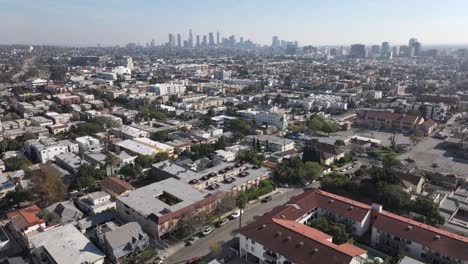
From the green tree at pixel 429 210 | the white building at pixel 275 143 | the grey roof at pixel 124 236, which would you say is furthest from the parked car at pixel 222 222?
the white building at pixel 275 143

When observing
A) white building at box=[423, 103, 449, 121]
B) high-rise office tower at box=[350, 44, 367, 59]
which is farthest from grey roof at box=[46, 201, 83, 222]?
high-rise office tower at box=[350, 44, 367, 59]

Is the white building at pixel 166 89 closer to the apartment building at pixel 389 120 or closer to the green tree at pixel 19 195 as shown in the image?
the apartment building at pixel 389 120

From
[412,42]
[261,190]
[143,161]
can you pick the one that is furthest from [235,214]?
[412,42]

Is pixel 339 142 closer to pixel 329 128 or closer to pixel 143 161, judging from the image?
pixel 329 128

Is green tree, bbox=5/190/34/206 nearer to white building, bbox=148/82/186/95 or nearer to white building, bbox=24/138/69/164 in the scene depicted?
white building, bbox=24/138/69/164

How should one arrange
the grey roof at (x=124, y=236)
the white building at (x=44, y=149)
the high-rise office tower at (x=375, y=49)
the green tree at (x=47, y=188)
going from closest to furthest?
the grey roof at (x=124, y=236) → the green tree at (x=47, y=188) → the white building at (x=44, y=149) → the high-rise office tower at (x=375, y=49)

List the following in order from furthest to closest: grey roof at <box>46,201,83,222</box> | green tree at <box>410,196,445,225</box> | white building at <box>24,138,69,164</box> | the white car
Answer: white building at <box>24,138,69,164</box> < grey roof at <box>46,201,83,222</box> < green tree at <box>410,196,445,225</box> < the white car
